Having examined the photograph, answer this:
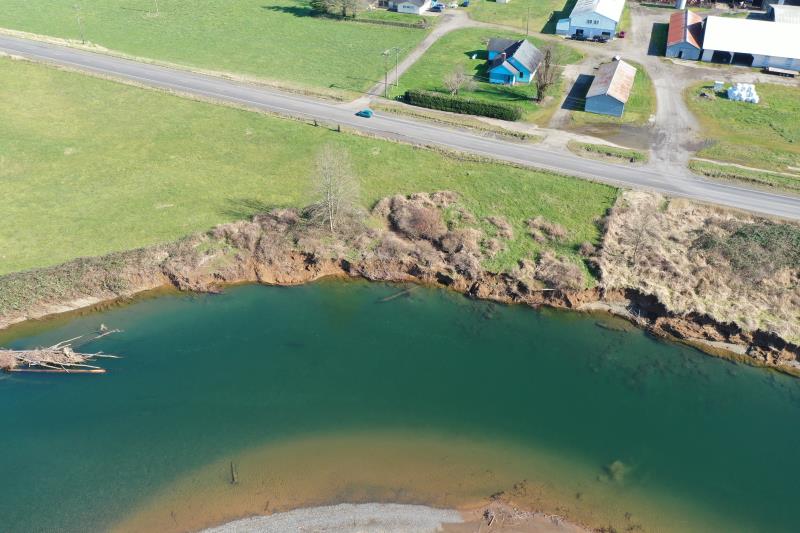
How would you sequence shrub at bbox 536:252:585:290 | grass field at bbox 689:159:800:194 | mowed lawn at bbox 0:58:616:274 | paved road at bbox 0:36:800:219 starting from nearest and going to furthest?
shrub at bbox 536:252:585:290, mowed lawn at bbox 0:58:616:274, paved road at bbox 0:36:800:219, grass field at bbox 689:159:800:194

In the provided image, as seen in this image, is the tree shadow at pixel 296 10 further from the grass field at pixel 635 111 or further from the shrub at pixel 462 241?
the shrub at pixel 462 241

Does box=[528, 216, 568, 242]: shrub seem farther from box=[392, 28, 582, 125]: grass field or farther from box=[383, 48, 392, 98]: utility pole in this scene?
box=[383, 48, 392, 98]: utility pole

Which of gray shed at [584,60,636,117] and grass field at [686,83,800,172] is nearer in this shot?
grass field at [686,83,800,172]

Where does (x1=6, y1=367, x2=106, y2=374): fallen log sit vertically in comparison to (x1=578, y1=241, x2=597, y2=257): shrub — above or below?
below

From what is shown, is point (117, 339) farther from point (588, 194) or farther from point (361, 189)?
point (588, 194)

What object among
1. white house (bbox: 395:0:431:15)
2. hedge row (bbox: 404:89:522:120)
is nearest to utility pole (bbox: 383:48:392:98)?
hedge row (bbox: 404:89:522:120)

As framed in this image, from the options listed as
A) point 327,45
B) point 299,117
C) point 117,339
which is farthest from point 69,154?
point 327,45

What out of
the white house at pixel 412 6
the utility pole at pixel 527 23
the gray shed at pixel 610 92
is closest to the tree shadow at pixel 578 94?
the gray shed at pixel 610 92

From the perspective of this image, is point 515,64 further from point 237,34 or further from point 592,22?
point 237,34
